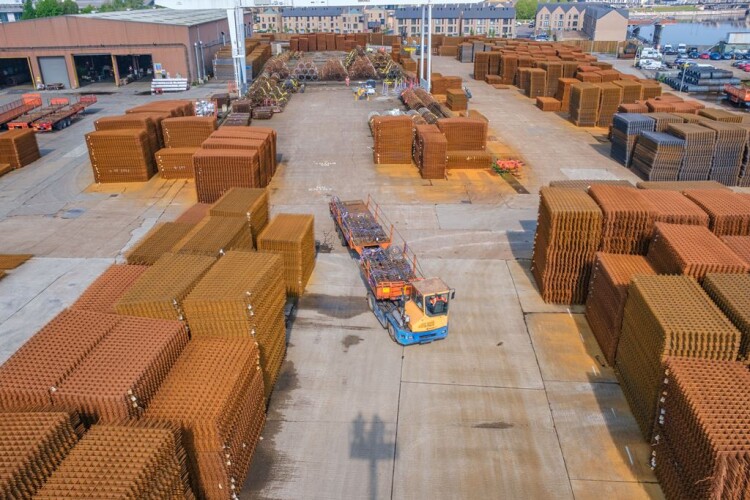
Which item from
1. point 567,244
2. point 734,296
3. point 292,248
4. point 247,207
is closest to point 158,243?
point 247,207

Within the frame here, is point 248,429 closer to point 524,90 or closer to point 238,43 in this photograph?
point 238,43

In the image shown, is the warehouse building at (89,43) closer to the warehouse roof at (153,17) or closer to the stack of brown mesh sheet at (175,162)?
the warehouse roof at (153,17)

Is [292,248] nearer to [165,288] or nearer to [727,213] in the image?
[165,288]

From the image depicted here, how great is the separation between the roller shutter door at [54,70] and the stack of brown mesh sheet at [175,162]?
3778cm

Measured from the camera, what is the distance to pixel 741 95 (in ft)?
149

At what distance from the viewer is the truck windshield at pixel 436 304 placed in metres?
14.2

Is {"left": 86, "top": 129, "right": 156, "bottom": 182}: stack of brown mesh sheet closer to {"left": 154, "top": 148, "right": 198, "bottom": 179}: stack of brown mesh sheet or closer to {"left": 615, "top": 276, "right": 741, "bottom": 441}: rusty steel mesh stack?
{"left": 154, "top": 148, "right": 198, "bottom": 179}: stack of brown mesh sheet

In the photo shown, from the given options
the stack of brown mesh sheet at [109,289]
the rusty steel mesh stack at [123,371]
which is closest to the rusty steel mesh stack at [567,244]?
the rusty steel mesh stack at [123,371]

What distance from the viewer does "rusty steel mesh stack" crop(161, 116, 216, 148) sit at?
28953 mm

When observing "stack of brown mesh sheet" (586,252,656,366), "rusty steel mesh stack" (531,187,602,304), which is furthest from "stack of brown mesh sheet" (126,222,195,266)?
"stack of brown mesh sheet" (586,252,656,366)

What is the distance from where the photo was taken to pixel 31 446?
26.3 feet

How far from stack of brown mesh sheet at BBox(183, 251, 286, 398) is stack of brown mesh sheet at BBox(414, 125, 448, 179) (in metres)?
15.5

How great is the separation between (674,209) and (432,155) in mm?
13364

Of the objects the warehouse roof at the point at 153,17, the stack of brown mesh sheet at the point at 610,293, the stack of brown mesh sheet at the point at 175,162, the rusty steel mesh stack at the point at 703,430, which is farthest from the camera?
the warehouse roof at the point at 153,17
